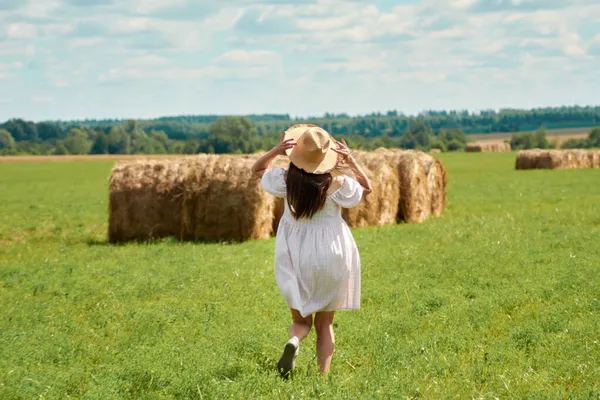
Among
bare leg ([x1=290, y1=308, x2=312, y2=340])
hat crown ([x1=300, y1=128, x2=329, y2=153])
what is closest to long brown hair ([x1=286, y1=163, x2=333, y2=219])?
hat crown ([x1=300, y1=128, x2=329, y2=153])

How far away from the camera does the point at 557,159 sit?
Result: 4744 centimetres

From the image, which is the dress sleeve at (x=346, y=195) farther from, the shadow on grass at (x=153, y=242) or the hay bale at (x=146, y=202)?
the hay bale at (x=146, y=202)

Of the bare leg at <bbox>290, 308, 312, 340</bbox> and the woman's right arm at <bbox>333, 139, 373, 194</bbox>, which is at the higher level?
the woman's right arm at <bbox>333, 139, 373, 194</bbox>

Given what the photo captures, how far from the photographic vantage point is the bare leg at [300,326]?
22.9 feet

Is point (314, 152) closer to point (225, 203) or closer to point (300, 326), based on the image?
point (300, 326)

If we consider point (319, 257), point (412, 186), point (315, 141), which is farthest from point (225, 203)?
point (315, 141)

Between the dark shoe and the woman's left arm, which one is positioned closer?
the dark shoe

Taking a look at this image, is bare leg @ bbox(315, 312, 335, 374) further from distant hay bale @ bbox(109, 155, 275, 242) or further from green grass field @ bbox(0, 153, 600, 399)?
distant hay bale @ bbox(109, 155, 275, 242)

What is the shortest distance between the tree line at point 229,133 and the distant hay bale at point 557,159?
14.3m

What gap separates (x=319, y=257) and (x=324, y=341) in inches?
28.8

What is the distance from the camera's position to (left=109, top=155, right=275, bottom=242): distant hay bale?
17625 millimetres

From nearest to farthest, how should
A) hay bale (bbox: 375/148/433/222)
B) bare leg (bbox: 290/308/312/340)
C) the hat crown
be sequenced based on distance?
the hat crown
bare leg (bbox: 290/308/312/340)
hay bale (bbox: 375/148/433/222)

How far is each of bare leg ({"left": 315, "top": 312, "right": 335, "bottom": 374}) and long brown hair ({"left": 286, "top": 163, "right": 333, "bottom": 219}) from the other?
2.96 ft

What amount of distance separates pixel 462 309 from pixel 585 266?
3032 mm
